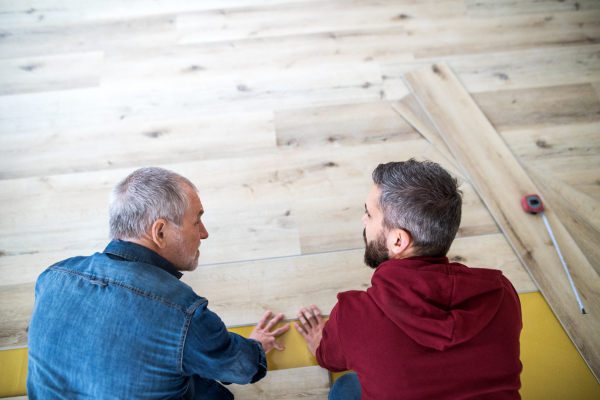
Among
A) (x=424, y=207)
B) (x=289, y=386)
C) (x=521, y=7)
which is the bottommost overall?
(x=289, y=386)

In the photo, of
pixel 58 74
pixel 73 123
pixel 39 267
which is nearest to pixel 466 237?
pixel 39 267

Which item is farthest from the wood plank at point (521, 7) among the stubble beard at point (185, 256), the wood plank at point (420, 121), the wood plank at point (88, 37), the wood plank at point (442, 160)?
the stubble beard at point (185, 256)

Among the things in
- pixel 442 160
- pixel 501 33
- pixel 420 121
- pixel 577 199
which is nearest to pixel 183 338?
pixel 442 160

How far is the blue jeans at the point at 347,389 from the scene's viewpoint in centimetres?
134

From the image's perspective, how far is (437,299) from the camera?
37.4 inches

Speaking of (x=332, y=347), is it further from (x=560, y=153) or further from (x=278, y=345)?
(x=560, y=153)

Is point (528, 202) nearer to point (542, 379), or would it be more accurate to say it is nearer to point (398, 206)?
point (542, 379)

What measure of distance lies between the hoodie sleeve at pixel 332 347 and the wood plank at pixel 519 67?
168 centimetres

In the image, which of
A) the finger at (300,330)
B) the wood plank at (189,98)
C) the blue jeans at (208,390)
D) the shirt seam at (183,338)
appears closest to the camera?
the shirt seam at (183,338)

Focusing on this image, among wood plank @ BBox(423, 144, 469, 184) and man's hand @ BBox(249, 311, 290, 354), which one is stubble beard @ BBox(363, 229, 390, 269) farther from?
wood plank @ BBox(423, 144, 469, 184)

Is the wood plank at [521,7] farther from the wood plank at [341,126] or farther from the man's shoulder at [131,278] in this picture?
the man's shoulder at [131,278]

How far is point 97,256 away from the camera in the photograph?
1.12 m

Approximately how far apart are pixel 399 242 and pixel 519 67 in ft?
6.20

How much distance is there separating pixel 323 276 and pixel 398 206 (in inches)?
30.4
